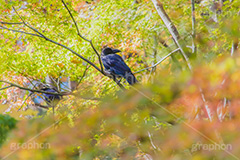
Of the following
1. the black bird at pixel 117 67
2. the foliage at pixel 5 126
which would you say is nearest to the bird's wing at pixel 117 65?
the black bird at pixel 117 67

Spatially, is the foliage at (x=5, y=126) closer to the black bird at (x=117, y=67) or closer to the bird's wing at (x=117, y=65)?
the black bird at (x=117, y=67)

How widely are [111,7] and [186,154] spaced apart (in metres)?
5.46

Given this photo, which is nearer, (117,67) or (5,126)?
→ (5,126)

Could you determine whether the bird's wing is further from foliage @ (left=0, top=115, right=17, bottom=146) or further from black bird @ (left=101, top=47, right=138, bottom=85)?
foliage @ (left=0, top=115, right=17, bottom=146)

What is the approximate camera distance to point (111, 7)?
6.48 m

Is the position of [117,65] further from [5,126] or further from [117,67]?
[5,126]

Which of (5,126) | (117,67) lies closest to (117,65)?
(117,67)

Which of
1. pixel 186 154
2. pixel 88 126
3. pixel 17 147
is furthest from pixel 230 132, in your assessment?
pixel 17 147

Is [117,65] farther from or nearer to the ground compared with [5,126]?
nearer to the ground

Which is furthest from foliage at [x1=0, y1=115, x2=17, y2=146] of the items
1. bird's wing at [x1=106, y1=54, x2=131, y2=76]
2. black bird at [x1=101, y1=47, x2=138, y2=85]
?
bird's wing at [x1=106, y1=54, x2=131, y2=76]

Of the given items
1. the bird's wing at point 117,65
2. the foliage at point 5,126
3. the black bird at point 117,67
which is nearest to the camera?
the foliage at point 5,126

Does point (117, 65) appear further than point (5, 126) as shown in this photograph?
Yes

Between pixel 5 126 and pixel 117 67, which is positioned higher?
pixel 5 126

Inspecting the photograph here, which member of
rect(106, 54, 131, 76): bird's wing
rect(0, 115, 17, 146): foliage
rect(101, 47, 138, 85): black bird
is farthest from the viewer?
rect(106, 54, 131, 76): bird's wing
